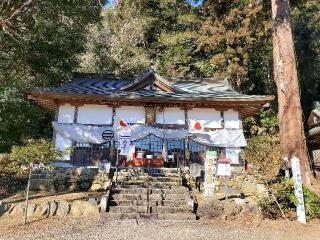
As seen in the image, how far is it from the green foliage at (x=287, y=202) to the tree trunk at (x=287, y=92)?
3.40 ft

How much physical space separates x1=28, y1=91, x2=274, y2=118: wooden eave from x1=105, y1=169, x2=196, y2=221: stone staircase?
11.7 feet

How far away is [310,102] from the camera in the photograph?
2989cm

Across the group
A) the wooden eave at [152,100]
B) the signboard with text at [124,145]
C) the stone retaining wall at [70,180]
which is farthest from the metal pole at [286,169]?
the signboard with text at [124,145]

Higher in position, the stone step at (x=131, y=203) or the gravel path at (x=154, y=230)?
the stone step at (x=131, y=203)

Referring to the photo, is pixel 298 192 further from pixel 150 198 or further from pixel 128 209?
pixel 128 209

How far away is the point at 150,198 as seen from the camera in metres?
11.1

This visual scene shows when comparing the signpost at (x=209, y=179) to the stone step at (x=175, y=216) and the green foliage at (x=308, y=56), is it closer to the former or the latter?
the stone step at (x=175, y=216)

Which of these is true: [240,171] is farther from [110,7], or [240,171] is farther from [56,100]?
[110,7]

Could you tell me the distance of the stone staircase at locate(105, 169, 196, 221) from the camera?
9.98 m

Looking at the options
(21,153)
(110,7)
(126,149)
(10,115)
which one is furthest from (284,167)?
(110,7)

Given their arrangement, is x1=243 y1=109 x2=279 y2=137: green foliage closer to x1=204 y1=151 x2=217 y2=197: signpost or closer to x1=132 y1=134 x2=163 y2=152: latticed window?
x1=132 y1=134 x2=163 y2=152: latticed window

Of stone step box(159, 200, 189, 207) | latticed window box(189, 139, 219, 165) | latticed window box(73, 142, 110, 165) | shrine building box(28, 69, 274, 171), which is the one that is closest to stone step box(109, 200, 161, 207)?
stone step box(159, 200, 189, 207)

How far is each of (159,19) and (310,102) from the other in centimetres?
1544

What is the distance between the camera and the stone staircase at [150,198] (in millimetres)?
9984
